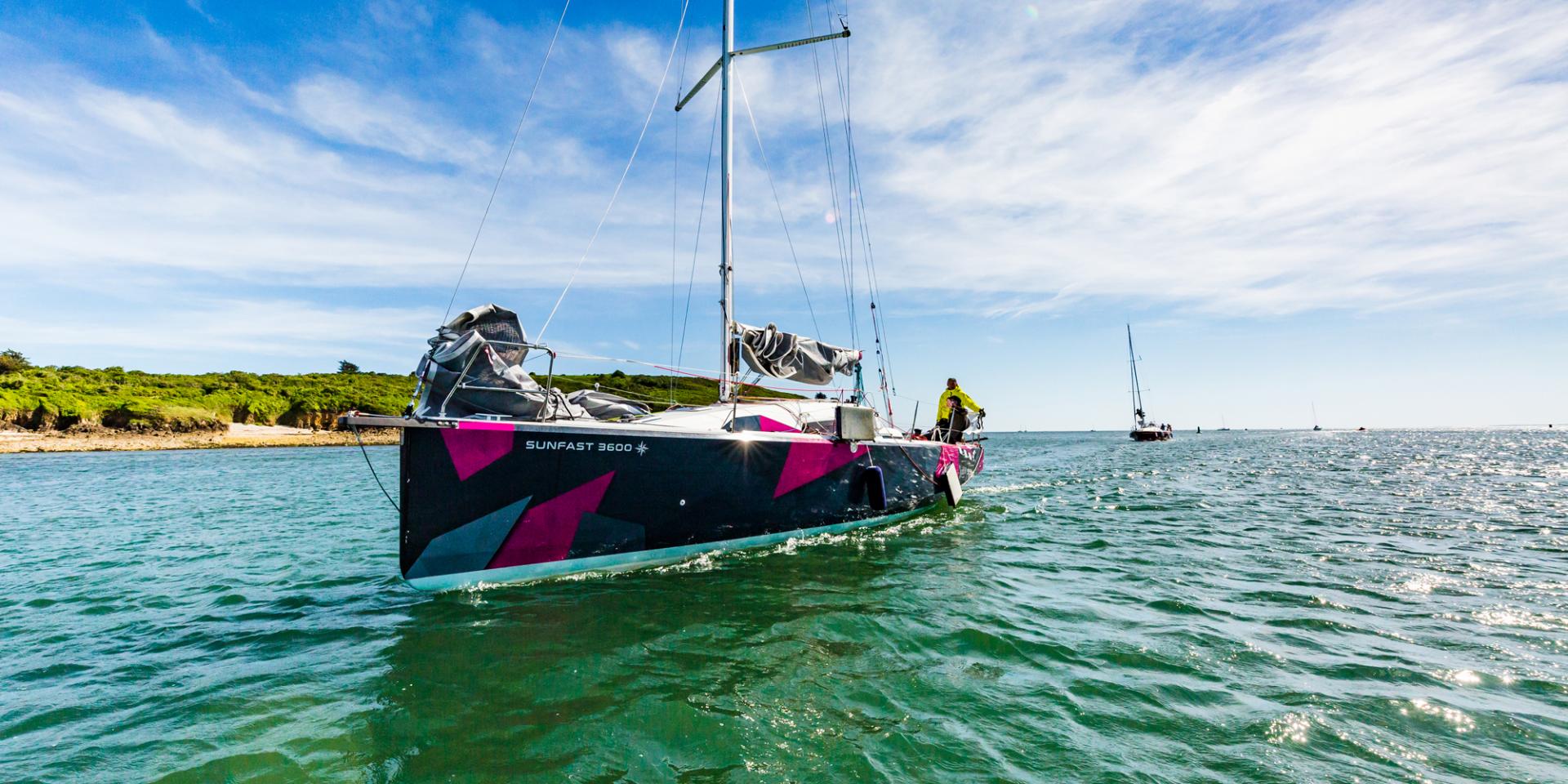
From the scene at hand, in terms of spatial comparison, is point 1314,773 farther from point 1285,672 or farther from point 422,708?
point 422,708

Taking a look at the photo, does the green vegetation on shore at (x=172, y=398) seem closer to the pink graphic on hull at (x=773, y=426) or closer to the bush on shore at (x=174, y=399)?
the bush on shore at (x=174, y=399)

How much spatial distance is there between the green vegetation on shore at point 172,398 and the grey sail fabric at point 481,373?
20389 mm

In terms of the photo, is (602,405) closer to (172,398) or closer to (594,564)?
(594,564)

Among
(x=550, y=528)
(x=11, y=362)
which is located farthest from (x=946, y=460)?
(x=11, y=362)

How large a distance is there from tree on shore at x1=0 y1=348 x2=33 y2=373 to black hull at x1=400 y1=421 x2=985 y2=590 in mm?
76752

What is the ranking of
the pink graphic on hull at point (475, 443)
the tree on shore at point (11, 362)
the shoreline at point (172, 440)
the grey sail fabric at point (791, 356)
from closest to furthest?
the pink graphic on hull at point (475, 443) < the grey sail fabric at point (791, 356) < the shoreline at point (172, 440) < the tree on shore at point (11, 362)

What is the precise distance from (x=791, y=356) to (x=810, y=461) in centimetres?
231

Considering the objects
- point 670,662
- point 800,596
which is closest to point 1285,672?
point 800,596

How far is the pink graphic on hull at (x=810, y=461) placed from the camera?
8156mm

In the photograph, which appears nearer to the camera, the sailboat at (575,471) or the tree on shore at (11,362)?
the sailboat at (575,471)

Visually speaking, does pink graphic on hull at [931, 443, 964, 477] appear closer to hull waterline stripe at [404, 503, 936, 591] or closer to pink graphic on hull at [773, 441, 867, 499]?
pink graphic on hull at [773, 441, 867, 499]

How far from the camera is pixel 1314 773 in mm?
2941

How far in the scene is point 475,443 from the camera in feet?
A: 19.3

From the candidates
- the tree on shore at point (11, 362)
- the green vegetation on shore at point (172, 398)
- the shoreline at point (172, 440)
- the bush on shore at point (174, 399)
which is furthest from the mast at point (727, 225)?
the tree on shore at point (11, 362)
